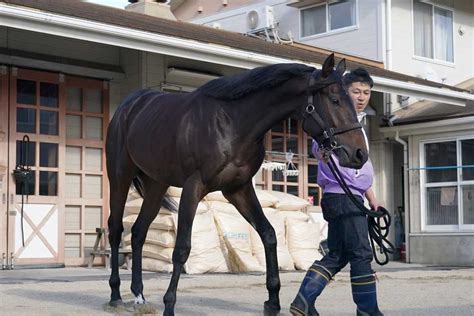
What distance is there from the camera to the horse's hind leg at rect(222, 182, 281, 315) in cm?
605

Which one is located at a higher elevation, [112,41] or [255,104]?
[112,41]

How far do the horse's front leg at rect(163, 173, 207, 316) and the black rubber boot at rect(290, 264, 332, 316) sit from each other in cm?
83

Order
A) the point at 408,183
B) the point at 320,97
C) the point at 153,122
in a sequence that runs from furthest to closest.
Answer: the point at 408,183 → the point at 153,122 → the point at 320,97

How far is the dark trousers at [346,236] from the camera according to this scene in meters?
5.66

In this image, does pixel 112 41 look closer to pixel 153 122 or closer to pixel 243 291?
pixel 243 291

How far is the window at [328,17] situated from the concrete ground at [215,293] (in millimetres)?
9633

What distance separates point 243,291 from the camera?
9.01 metres

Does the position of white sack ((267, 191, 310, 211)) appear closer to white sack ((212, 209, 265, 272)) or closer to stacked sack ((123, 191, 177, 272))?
white sack ((212, 209, 265, 272))

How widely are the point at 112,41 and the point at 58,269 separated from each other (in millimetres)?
3512

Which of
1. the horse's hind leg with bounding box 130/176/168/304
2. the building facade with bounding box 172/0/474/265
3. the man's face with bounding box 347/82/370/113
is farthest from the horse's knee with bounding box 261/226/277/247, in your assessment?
the building facade with bounding box 172/0/474/265

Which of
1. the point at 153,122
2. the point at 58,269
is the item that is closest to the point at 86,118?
the point at 58,269

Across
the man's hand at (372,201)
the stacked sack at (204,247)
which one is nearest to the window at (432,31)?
the stacked sack at (204,247)

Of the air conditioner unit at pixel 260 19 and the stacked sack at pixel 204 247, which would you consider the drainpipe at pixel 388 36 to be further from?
the stacked sack at pixel 204 247

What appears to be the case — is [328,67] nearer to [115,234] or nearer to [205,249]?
[115,234]
